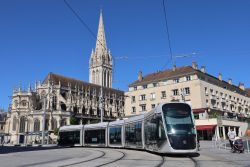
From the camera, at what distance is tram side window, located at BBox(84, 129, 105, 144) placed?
2794 cm

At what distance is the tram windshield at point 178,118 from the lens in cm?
1558

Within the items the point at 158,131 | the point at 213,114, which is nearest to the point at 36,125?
the point at 213,114

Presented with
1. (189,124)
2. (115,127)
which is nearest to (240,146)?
(189,124)

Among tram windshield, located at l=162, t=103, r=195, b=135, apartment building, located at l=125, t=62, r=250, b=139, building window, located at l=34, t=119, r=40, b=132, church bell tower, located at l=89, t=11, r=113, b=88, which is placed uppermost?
church bell tower, located at l=89, t=11, r=113, b=88

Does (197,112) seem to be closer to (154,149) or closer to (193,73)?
(193,73)

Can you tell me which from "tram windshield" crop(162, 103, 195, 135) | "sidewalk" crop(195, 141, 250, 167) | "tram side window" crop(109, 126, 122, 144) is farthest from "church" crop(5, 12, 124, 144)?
"sidewalk" crop(195, 141, 250, 167)

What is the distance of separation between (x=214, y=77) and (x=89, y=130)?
116 feet

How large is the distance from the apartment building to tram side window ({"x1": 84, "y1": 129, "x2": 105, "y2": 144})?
22.1 meters

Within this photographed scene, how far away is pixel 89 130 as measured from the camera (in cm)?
2986

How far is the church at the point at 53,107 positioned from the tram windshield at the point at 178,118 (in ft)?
156

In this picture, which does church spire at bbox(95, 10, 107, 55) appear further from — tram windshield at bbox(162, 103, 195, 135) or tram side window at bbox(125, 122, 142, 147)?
tram windshield at bbox(162, 103, 195, 135)

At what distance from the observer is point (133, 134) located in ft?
72.8

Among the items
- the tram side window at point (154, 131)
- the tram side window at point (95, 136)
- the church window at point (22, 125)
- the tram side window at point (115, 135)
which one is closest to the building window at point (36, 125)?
the church window at point (22, 125)

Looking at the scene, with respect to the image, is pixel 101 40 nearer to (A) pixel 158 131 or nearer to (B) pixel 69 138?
(B) pixel 69 138
